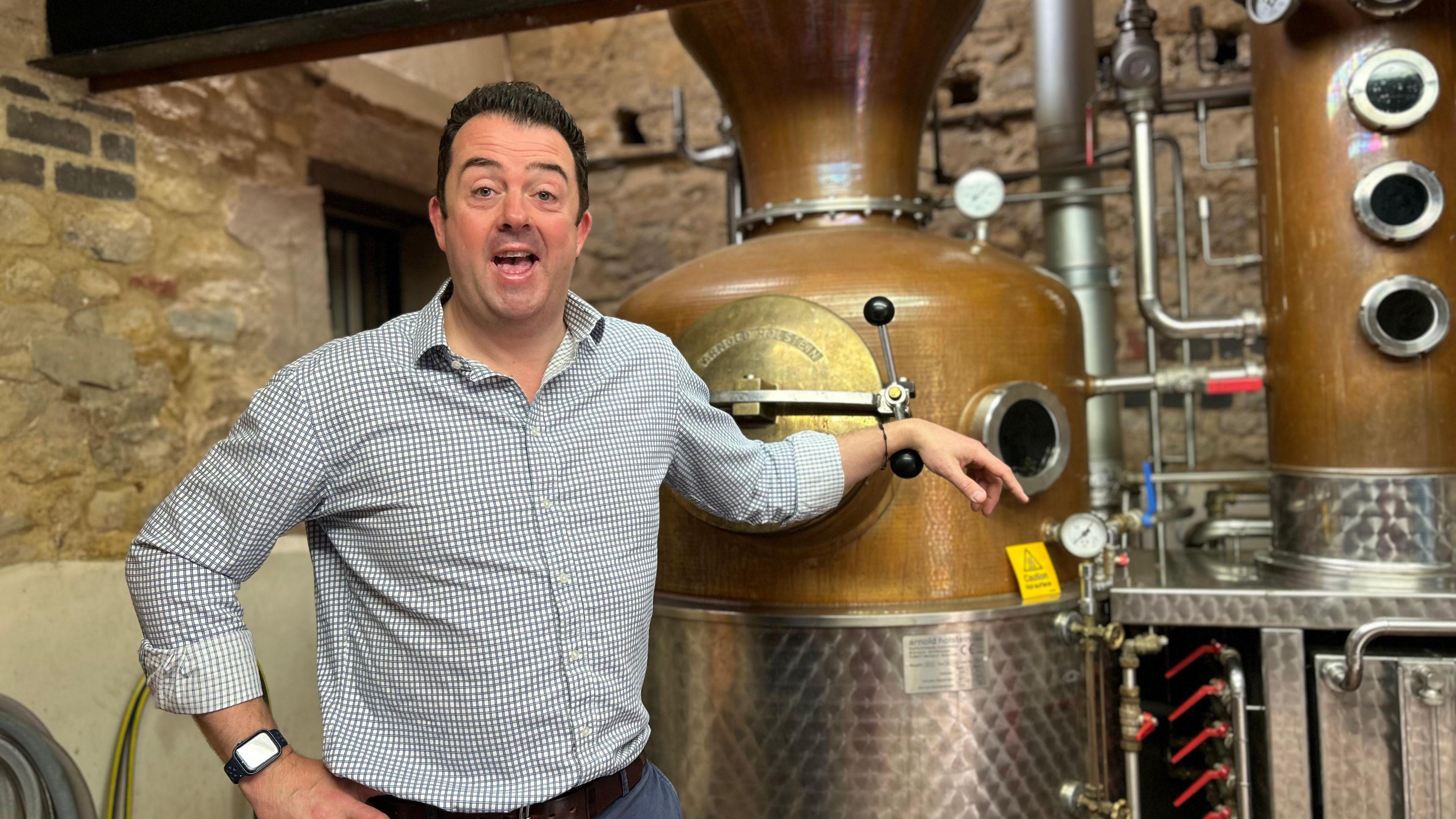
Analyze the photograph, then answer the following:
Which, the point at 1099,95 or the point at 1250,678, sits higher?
the point at 1099,95

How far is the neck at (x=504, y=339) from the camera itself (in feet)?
5.14

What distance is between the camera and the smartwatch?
137 centimetres

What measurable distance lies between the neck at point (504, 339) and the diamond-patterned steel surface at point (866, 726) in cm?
91

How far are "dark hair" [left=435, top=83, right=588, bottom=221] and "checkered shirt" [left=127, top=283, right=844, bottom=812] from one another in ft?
0.73

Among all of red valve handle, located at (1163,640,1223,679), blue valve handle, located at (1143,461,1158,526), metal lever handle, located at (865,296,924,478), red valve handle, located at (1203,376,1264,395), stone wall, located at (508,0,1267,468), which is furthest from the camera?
stone wall, located at (508,0,1267,468)

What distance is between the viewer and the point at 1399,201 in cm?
241

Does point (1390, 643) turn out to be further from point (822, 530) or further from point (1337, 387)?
point (822, 530)

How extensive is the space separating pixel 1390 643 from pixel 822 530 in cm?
131

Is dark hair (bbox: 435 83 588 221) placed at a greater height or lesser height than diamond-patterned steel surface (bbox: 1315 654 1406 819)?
greater

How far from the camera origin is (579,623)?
4.90ft

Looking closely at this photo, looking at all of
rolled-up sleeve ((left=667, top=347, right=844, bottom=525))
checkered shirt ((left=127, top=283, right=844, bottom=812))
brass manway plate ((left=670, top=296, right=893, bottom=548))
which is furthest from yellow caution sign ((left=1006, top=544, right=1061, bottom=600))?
checkered shirt ((left=127, top=283, right=844, bottom=812))

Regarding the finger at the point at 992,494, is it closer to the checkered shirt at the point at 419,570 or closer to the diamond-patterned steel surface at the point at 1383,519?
the checkered shirt at the point at 419,570

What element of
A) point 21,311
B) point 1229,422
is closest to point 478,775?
point 21,311

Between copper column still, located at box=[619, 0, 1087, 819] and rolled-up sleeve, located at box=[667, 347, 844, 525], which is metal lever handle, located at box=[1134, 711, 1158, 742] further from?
rolled-up sleeve, located at box=[667, 347, 844, 525]
